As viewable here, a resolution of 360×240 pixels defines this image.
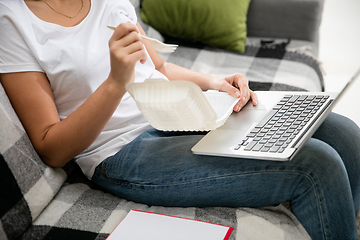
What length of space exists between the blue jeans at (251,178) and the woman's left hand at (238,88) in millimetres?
182

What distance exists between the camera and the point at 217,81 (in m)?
0.99

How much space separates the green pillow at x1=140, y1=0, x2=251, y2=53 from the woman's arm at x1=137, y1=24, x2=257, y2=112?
0.71m

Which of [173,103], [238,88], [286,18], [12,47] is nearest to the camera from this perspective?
[173,103]

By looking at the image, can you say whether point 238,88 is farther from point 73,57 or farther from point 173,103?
point 73,57

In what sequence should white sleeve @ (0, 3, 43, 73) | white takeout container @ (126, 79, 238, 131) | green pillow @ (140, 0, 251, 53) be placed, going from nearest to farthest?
white takeout container @ (126, 79, 238, 131) → white sleeve @ (0, 3, 43, 73) → green pillow @ (140, 0, 251, 53)

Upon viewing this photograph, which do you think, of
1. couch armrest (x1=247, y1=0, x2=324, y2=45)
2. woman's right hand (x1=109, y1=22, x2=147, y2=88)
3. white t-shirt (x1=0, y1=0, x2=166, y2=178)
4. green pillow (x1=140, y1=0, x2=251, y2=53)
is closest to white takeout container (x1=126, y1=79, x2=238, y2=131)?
woman's right hand (x1=109, y1=22, x2=147, y2=88)

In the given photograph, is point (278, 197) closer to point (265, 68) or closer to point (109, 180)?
point (109, 180)

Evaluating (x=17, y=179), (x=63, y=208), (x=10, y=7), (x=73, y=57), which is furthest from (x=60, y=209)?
(x=10, y=7)

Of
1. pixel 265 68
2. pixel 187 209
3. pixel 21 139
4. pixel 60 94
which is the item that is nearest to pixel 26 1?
pixel 60 94

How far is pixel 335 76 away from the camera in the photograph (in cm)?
245

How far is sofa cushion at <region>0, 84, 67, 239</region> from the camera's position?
0.71m

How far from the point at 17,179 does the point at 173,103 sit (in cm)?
40

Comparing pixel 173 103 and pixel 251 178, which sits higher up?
pixel 173 103

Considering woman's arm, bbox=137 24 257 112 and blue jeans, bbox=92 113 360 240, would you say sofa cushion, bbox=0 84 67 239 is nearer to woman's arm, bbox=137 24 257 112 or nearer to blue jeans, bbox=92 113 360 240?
blue jeans, bbox=92 113 360 240
